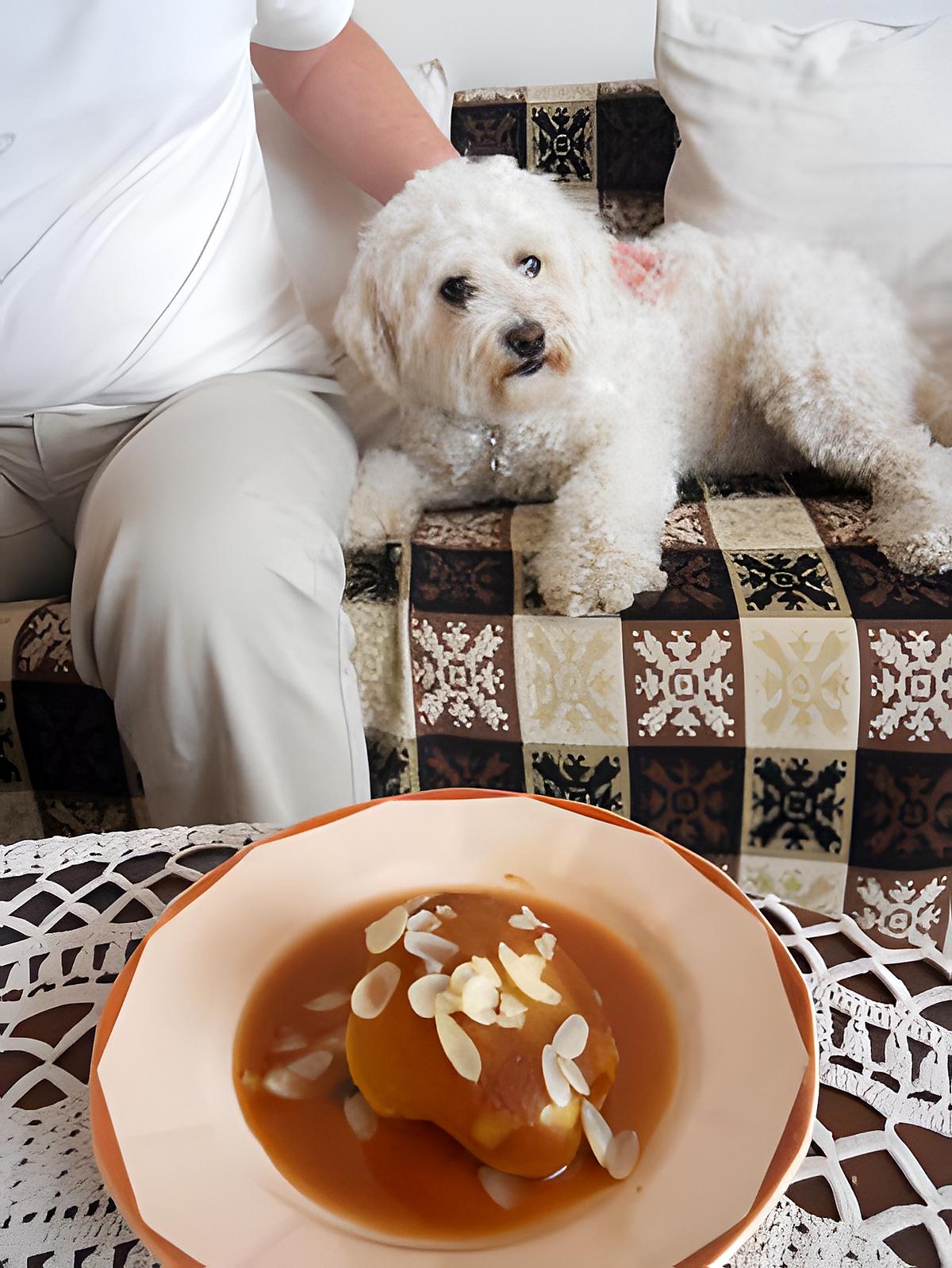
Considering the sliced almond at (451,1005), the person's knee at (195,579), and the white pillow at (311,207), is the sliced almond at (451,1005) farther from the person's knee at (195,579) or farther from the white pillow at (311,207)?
the white pillow at (311,207)

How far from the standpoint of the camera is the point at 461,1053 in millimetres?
365

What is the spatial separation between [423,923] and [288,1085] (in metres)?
0.09

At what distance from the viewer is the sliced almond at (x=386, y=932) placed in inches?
15.6

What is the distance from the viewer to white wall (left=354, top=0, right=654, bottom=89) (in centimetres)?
167

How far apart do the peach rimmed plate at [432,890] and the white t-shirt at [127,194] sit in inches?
32.8

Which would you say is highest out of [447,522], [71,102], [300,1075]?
[71,102]

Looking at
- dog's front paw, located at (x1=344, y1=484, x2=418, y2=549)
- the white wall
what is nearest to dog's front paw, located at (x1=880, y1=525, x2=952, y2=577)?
dog's front paw, located at (x1=344, y1=484, x2=418, y2=549)

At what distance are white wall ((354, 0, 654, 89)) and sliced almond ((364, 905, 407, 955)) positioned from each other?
67.4 inches

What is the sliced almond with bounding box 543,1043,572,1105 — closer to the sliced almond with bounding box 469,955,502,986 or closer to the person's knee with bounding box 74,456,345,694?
the sliced almond with bounding box 469,955,502,986

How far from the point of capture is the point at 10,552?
1.26 metres

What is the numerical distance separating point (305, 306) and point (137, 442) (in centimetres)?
49

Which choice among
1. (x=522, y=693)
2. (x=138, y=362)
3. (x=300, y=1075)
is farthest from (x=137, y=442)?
(x=300, y=1075)

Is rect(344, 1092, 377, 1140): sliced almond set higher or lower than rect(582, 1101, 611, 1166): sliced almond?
lower

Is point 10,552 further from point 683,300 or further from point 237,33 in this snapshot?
point 683,300
